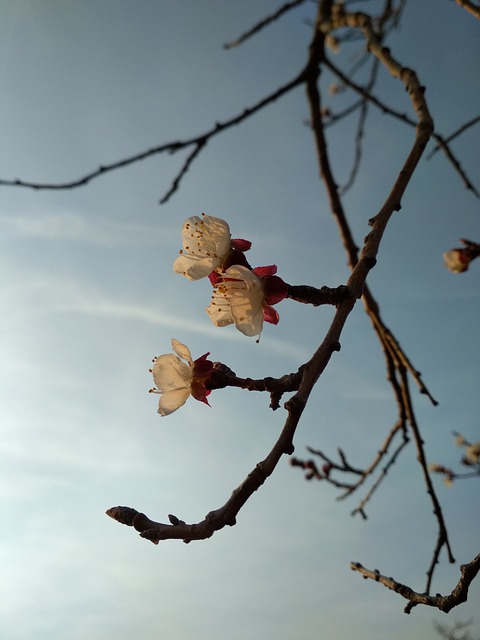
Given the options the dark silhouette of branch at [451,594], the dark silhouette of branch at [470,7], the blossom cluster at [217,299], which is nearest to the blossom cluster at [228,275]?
the blossom cluster at [217,299]

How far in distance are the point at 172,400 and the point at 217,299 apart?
0.26m

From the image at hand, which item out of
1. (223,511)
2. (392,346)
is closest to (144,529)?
(223,511)

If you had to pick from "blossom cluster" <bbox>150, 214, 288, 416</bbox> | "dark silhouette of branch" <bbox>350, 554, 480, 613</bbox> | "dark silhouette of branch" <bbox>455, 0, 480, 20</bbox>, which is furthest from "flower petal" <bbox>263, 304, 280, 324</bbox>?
"dark silhouette of branch" <bbox>455, 0, 480, 20</bbox>

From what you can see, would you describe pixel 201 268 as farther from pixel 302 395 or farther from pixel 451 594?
pixel 451 594

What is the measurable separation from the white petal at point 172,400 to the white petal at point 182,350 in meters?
0.08

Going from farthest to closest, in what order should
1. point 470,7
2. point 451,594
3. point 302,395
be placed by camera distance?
1. point 470,7
2. point 451,594
3. point 302,395

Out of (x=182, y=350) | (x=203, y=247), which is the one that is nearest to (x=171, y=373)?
(x=182, y=350)

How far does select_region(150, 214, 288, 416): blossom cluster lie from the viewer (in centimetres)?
115

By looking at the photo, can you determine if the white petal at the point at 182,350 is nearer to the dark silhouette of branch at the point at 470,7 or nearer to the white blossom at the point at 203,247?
the white blossom at the point at 203,247

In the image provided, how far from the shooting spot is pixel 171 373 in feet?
4.08

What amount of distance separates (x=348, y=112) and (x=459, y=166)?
1085 millimetres

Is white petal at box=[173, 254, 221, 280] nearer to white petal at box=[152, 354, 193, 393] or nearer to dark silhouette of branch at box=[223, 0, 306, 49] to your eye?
white petal at box=[152, 354, 193, 393]

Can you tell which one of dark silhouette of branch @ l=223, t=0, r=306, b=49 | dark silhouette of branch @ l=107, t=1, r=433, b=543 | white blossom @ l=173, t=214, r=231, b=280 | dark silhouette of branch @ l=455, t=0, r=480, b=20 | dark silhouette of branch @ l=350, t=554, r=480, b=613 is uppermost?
dark silhouette of branch @ l=223, t=0, r=306, b=49

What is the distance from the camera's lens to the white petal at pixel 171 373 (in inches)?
48.4
